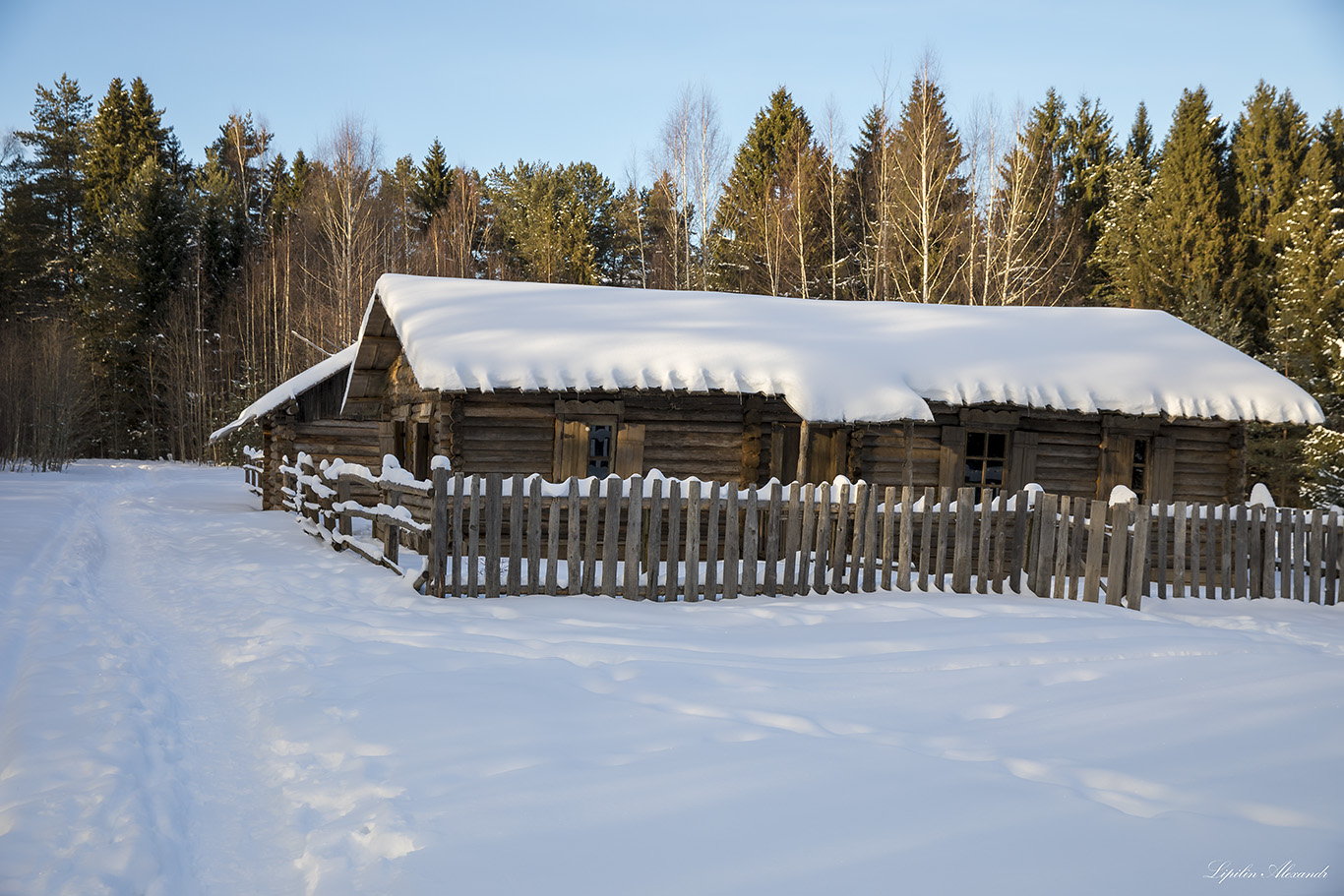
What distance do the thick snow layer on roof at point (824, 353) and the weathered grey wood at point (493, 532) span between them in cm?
415

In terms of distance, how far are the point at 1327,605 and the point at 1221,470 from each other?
6.45 meters

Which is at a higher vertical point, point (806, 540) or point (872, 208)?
point (872, 208)

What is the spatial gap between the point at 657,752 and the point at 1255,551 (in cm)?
919

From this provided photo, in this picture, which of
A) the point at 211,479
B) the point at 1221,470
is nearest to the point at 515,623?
the point at 1221,470

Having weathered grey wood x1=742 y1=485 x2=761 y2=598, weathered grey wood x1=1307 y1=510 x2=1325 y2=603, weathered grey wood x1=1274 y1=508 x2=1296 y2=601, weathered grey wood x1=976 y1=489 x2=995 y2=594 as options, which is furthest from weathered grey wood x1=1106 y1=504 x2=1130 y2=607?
weathered grey wood x1=742 y1=485 x2=761 y2=598

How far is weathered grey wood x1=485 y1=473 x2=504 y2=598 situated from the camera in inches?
337

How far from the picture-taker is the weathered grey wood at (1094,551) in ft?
31.2

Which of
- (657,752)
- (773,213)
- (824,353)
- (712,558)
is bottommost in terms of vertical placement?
(657,752)

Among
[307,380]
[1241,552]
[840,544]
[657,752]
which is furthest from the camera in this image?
[307,380]

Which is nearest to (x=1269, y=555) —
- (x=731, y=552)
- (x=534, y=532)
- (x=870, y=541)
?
(x=870, y=541)

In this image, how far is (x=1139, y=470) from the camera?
16.0 metres

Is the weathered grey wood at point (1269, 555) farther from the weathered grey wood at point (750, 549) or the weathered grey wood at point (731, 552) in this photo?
the weathered grey wood at point (731, 552)

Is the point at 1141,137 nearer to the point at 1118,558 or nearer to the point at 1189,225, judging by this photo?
the point at 1189,225

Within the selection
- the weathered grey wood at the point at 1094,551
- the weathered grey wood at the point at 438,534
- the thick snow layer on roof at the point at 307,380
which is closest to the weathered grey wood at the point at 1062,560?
the weathered grey wood at the point at 1094,551
